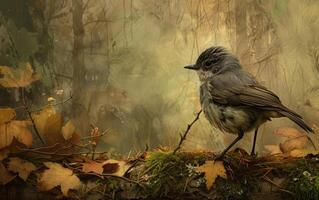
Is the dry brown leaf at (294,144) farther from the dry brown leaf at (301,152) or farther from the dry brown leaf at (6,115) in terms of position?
the dry brown leaf at (6,115)

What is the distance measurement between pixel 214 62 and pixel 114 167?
3.70ft

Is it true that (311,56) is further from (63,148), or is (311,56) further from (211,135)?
(63,148)

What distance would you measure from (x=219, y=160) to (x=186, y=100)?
254 centimetres

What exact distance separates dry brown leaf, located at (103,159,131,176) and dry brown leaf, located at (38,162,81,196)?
0.15 meters

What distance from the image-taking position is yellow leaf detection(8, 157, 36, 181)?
2.46 metres

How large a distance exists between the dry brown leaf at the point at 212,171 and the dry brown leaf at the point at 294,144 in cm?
49

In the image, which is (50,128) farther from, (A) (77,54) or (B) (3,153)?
(A) (77,54)

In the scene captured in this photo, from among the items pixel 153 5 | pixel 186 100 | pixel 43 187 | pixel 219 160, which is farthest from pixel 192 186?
pixel 153 5

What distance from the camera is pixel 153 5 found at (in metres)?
5.16

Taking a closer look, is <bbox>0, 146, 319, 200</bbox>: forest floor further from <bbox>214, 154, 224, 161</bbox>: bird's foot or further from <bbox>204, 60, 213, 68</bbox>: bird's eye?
<bbox>204, 60, 213, 68</bbox>: bird's eye

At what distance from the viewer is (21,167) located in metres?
2.49

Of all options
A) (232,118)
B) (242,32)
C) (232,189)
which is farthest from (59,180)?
(242,32)

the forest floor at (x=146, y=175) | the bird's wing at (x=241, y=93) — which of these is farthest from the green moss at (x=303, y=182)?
the bird's wing at (x=241, y=93)

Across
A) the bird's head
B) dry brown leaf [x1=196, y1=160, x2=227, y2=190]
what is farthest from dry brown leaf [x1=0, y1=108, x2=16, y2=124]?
the bird's head
